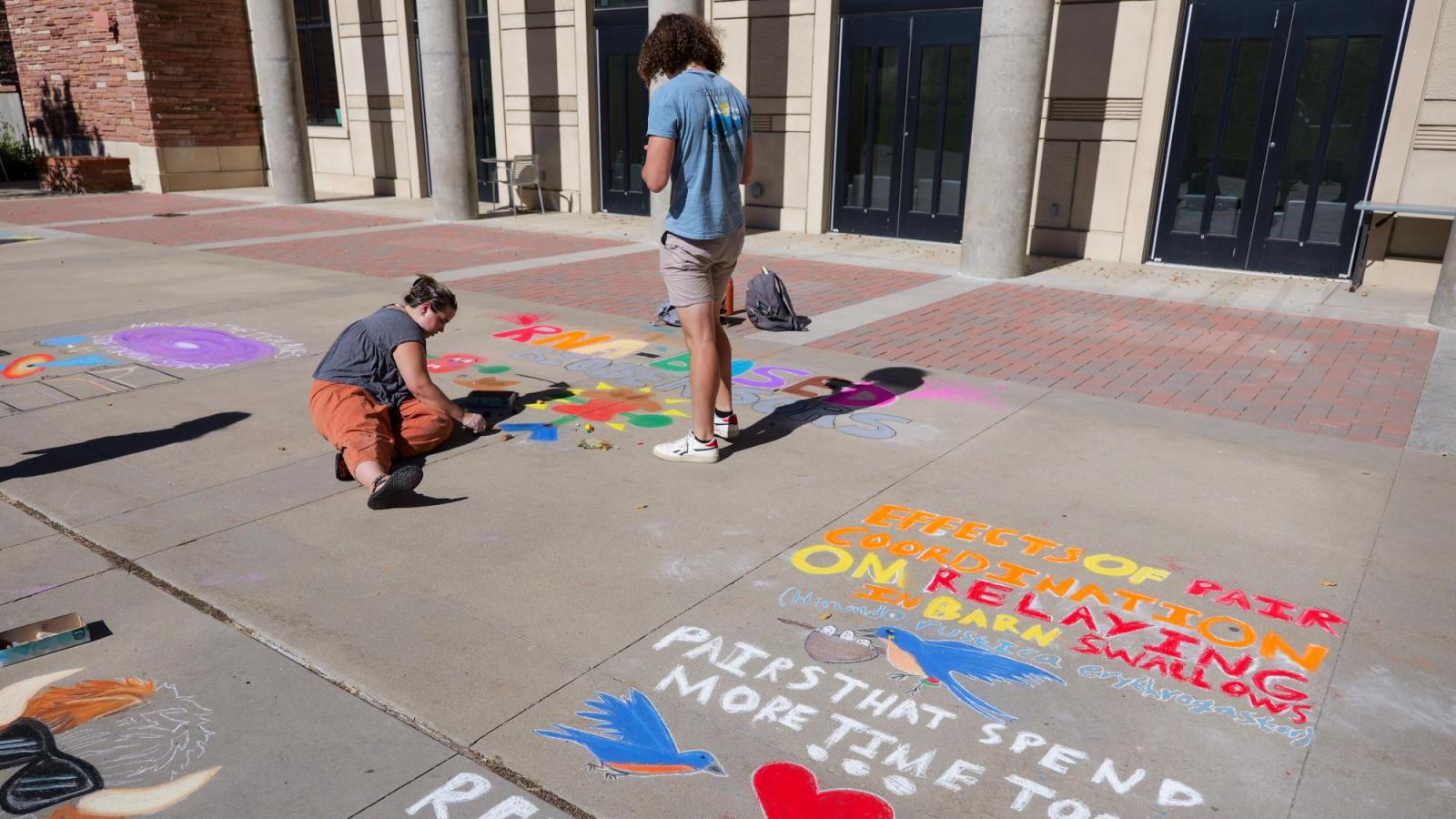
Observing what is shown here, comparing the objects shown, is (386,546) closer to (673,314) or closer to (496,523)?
(496,523)

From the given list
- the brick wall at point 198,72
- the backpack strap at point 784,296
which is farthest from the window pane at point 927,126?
the brick wall at point 198,72

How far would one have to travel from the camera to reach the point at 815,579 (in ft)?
12.5


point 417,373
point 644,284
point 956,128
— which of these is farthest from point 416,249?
point 417,373

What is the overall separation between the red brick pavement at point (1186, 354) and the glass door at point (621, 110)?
26.5 feet

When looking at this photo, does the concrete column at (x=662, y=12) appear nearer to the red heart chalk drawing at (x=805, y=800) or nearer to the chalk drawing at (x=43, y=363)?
the chalk drawing at (x=43, y=363)

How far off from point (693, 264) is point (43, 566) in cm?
302

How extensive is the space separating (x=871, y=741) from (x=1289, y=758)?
119 centimetres

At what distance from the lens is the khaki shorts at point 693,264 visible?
4.79 meters

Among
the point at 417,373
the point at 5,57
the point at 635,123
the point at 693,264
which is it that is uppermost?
the point at 5,57

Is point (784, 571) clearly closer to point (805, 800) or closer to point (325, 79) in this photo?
point (805, 800)

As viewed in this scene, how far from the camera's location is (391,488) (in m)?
4.36

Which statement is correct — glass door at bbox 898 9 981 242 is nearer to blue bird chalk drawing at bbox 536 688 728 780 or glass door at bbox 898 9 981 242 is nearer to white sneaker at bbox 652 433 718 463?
white sneaker at bbox 652 433 718 463

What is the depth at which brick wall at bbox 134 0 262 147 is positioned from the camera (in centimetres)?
1928

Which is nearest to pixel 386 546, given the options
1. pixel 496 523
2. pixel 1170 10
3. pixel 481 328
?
pixel 496 523
